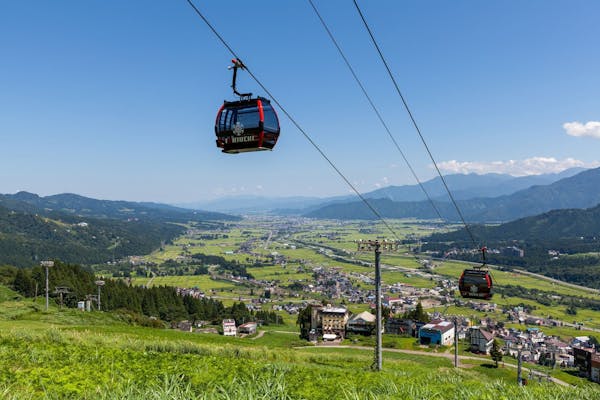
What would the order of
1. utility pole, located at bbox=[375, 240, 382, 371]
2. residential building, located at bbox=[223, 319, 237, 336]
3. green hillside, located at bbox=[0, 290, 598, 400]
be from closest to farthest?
green hillside, located at bbox=[0, 290, 598, 400], utility pole, located at bbox=[375, 240, 382, 371], residential building, located at bbox=[223, 319, 237, 336]

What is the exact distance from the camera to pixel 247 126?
475 inches

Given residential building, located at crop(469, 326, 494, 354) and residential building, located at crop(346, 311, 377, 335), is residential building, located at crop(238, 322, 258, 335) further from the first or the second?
residential building, located at crop(469, 326, 494, 354)

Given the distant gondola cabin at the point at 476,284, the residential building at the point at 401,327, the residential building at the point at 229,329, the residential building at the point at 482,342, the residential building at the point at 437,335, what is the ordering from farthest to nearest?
the residential building at the point at 401,327, the residential building at the point at 229,329, the residential building at the point at 482,342, the residential building at the point at 437,335, the distant gondola cabin at the point at 476,284

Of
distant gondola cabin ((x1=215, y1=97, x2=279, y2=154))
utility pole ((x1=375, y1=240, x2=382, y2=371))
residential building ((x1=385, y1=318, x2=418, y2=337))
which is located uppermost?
distant gondola cabin ((x1=215, y1=97, x2=279, y2=154))

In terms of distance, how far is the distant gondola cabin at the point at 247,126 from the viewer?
39.1 ft

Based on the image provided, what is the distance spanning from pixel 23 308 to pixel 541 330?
105 m

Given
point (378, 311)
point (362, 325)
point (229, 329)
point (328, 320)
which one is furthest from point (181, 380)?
point (362, 325)

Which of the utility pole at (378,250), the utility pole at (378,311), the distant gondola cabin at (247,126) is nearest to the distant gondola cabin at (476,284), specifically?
the utility pole at (378,250)

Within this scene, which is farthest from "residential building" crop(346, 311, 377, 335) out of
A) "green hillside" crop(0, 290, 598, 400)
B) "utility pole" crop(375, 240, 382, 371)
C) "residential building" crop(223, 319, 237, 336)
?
"green hillside" crop(0, 290, 598, 400)

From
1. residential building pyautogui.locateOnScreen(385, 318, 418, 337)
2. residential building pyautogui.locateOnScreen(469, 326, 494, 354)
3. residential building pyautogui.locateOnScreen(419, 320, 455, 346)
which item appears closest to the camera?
residential building pyautogui.locateOnScreen(419, 320, 455, 346)

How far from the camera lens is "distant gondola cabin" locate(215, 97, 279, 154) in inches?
469

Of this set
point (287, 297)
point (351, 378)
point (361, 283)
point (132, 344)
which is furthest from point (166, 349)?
point (361, 283)

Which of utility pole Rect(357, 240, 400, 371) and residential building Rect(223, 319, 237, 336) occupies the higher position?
utility pole Rect(357, 240, 400, 371)

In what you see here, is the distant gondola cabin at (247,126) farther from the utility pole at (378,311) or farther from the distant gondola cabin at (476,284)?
the distant gondola cabin at (476,284)
